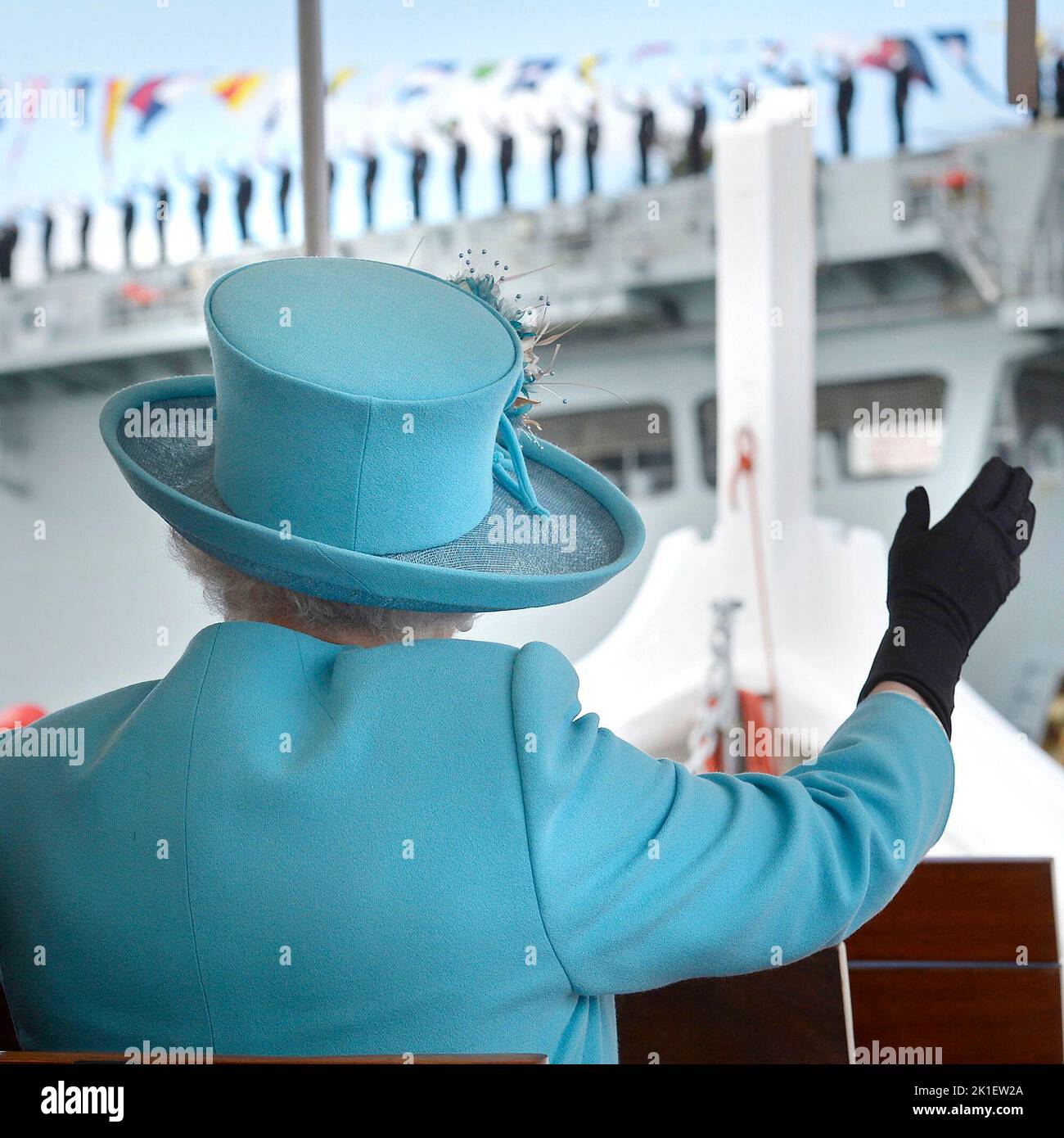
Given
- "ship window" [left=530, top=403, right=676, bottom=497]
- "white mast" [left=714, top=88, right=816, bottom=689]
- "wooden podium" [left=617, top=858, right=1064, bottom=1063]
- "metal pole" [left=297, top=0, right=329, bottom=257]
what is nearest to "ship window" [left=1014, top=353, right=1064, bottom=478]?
"white mast" [left=714, top=88, right=816, bottom=689]

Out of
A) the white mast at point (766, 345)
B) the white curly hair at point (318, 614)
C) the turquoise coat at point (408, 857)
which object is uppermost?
the white curly hair at point (318, 614)

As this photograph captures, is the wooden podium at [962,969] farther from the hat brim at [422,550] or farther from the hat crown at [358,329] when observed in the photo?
the hat crown at [358,329]

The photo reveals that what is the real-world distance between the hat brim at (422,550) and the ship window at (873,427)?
19.2ft

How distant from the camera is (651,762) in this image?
66 cm

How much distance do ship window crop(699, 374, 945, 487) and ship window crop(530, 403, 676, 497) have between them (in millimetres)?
240

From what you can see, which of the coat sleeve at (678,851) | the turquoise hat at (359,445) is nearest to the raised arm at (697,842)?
the coat sleeve at (678,851)

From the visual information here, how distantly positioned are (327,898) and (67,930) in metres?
0.16

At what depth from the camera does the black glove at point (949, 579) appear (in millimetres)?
754

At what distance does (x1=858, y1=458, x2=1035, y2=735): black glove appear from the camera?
0.75 metres

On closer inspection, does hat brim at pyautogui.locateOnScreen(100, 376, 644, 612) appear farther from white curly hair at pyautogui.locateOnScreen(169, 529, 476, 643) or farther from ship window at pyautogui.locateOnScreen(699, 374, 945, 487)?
ship window at pyautogui.locateOnScreen(699, 374, 945, 487)

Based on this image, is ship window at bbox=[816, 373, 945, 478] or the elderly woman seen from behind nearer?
the elderly woman seen from behind

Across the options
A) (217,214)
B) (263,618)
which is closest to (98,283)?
(217,214)

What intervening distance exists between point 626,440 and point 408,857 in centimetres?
597
